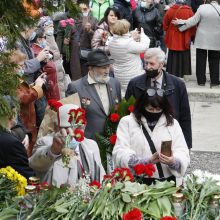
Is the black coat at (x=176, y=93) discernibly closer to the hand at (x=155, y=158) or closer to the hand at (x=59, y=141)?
the hand at (x=155, y=158)

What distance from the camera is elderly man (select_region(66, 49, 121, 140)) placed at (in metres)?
7.81

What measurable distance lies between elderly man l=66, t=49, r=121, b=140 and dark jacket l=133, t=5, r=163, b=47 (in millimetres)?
7463

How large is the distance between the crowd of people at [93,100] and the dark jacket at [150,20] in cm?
189

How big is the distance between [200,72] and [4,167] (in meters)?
Result: 8.21

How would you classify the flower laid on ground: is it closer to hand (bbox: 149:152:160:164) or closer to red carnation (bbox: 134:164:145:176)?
red carnation (bbox: 134:164:145:176)

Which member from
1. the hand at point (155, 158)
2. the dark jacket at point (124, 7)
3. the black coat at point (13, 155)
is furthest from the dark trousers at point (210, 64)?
the black coat at point (13, 155)

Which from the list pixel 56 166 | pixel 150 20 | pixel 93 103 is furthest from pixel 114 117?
pixel 150 20

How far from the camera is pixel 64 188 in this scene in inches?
205

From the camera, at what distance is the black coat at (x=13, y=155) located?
604cm

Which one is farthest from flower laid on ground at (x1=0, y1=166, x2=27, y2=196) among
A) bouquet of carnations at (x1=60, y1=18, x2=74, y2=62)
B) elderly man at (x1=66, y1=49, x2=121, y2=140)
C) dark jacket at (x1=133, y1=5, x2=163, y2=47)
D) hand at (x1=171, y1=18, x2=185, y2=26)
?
dark jacket at (x1=133, y1=5, x2=163, y2=47)

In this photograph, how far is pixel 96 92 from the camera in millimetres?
7914

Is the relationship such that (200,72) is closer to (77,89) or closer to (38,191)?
(77,89)

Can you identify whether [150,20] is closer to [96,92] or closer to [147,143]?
[96,92]

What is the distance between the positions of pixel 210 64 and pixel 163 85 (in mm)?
5864
